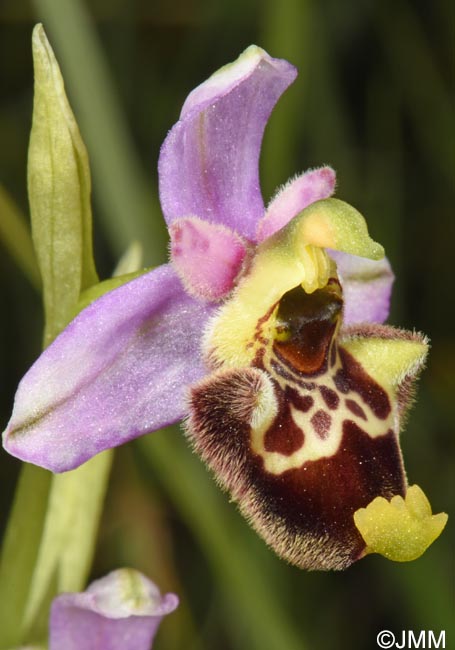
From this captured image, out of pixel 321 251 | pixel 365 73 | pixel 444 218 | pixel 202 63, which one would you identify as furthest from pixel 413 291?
pixel 321 251

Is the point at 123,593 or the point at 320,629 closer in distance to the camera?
the point at 123,593

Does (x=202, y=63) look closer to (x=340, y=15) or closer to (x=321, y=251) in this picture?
(x=340, y=15)

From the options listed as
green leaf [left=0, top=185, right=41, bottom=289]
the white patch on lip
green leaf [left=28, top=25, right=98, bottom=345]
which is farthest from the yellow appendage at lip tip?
green leaf [left=0, top=185, right=41, bottom=289]

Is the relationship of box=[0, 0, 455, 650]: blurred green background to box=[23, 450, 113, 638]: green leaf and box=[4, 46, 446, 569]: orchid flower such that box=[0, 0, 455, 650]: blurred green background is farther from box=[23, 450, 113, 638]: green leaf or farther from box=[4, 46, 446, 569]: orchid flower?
box=[4, 46, 446, 569]: orchid flower

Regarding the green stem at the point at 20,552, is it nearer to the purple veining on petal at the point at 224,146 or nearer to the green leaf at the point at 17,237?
the purple veining on petal at the point at 224,146

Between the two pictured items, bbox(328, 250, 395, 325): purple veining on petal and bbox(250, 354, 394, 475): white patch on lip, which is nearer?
bbox(250, 354, 394, 475): white patch on lip

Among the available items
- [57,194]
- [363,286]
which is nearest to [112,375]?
[57,194]

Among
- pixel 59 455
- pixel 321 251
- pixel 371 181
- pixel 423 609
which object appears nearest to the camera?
pixel 59 455

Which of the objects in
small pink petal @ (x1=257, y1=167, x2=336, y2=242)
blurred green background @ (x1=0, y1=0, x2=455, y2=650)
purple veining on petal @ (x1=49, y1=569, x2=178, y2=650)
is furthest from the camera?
blurred green background @ (x1=0, y1=0, x2=455, y2=650)
